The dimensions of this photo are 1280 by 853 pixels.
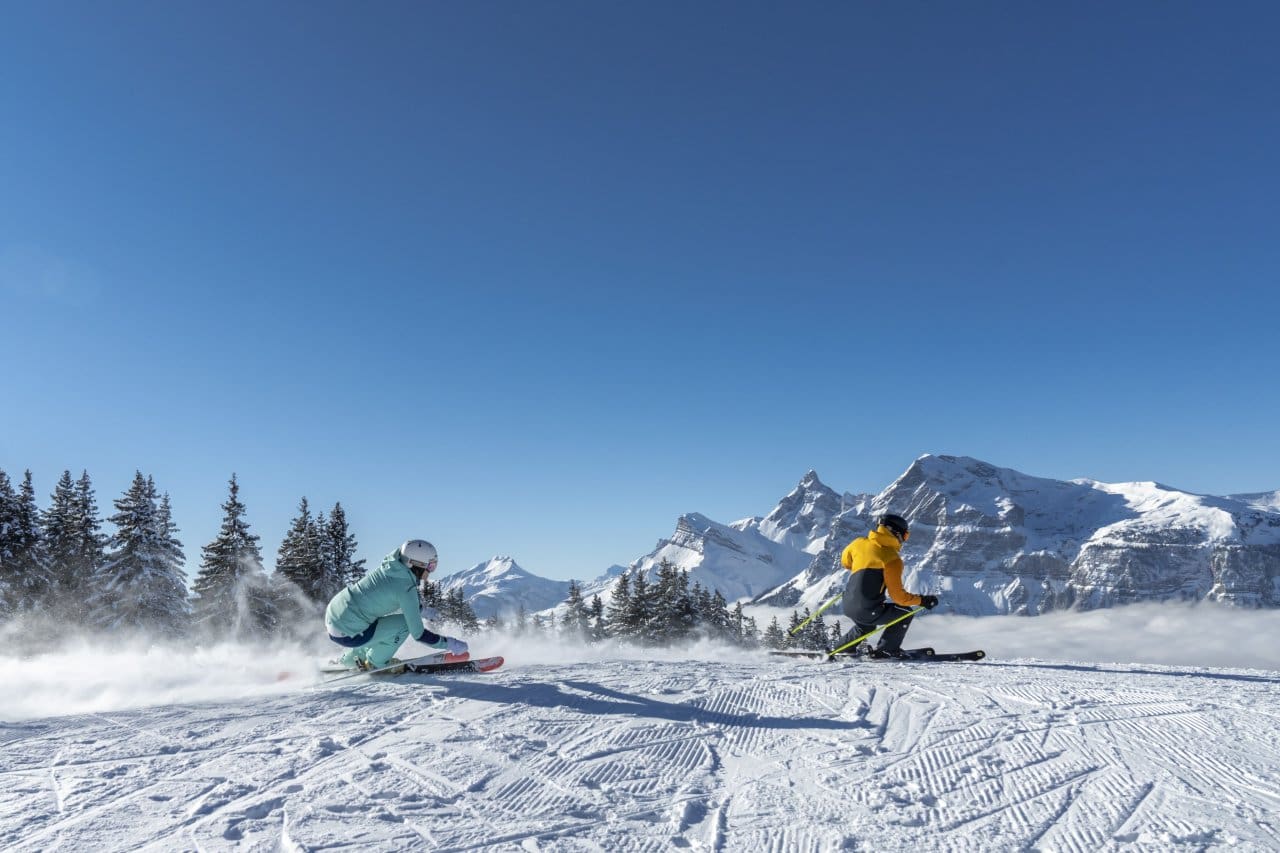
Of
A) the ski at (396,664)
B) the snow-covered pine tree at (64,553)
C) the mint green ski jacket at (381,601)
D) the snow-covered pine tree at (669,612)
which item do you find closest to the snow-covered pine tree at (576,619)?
the snow-covered pine tree at (669,612)

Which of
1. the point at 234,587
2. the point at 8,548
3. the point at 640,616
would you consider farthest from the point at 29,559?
the point at 640,616

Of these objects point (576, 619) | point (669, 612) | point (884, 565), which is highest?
point (884, 565)

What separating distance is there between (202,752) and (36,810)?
1.19 metres

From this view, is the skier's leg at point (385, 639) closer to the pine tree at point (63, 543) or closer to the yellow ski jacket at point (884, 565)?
the yellow ski jacket at point (884, 565)

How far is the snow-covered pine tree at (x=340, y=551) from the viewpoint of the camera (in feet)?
108

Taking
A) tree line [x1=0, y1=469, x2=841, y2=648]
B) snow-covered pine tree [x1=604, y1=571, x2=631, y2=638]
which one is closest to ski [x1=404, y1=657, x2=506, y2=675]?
tree line [x1=0, y1=469, x2=841, y2=648]

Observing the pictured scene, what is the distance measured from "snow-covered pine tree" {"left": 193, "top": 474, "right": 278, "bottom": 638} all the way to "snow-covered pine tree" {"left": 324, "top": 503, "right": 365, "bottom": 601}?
300cm

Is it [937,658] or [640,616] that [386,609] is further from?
[640,616]

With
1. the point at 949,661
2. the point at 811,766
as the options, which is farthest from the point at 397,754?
the point at 949,661

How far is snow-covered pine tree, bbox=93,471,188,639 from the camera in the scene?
27.5 meters

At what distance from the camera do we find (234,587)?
30.1 meters

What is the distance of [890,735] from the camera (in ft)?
17.3

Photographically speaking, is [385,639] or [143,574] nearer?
[385,639]

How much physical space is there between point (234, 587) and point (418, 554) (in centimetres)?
2749
